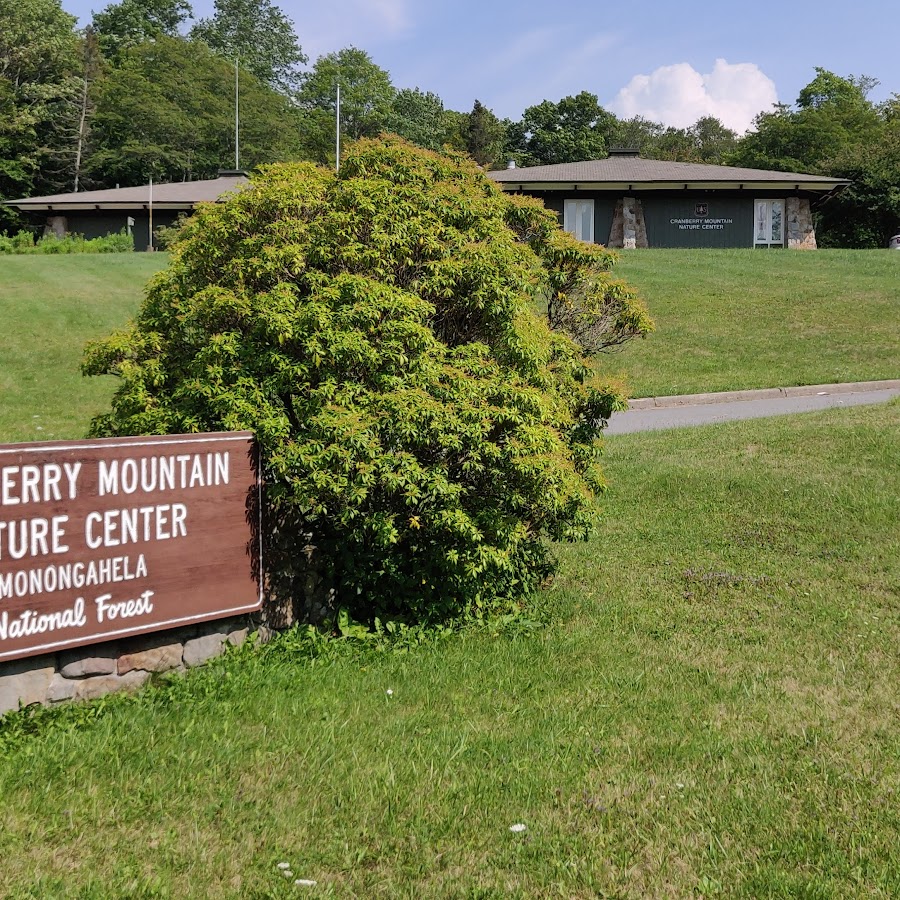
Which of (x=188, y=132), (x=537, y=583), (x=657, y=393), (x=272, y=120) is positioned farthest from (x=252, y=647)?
(x=272, y=120)

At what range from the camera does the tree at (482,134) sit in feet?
206

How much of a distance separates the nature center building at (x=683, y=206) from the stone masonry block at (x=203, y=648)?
2937 cm

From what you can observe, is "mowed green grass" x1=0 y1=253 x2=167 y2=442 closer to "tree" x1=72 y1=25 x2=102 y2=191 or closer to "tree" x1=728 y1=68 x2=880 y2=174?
"tree" x1=72 y1=25 x2=102 y2=191

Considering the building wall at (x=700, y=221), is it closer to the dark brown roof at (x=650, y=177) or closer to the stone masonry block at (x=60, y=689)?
the dark brown roof at (x=650, y=177)

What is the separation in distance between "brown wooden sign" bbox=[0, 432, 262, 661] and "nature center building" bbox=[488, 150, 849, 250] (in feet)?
95.6

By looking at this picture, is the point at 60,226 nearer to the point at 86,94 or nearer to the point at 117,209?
the point at 117,209

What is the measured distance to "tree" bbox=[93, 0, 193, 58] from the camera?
7125 cm

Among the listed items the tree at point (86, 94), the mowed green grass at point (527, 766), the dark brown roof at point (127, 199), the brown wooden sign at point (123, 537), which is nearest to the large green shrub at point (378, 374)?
the brown wooden sign at point (123, 537)

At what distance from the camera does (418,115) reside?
74.0 meters

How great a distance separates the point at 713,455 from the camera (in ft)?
31.2

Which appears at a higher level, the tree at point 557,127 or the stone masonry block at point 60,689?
the tree at point 557,127

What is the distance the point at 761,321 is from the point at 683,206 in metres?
15.1

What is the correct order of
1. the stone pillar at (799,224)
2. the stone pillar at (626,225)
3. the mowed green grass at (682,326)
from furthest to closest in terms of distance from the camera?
the stone pillar at (799,224) → the stone pillar at (626,225) → the mowed green grass at (682,326)

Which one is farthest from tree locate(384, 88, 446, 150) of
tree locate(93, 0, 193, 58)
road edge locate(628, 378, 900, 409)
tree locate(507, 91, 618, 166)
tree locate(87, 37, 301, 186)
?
road edge locate(628, 378, 900, 409)
